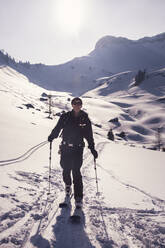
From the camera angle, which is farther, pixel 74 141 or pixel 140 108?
pixel 140 108

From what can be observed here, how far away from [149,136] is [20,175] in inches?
3730

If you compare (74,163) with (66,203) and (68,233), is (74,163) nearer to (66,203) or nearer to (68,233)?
(66,203)

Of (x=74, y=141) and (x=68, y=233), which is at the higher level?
(x=74, y=141)

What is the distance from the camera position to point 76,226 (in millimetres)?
4191

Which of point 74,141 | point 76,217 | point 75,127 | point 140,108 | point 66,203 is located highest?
point 140,108

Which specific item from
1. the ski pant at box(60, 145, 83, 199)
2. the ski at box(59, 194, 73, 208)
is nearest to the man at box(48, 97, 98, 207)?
the ski pant at box(60, 145, 83, 199)

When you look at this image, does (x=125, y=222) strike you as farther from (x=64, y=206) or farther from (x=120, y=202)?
(x=64, y=206)

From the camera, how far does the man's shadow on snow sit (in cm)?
355

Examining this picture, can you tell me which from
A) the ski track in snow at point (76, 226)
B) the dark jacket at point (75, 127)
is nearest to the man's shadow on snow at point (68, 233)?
the ski track in snow at point (76, 226)

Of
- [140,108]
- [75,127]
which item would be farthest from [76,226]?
[140,108]

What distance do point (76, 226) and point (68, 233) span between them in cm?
35

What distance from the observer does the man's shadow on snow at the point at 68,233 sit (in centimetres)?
355

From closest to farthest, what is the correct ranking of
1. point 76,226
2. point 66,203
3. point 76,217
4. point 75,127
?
point 76,226, point 76,217, point 66,203, point 75,127

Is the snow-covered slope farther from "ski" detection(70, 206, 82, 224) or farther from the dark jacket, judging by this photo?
"ski" detection(70, 206, 82, 224)
